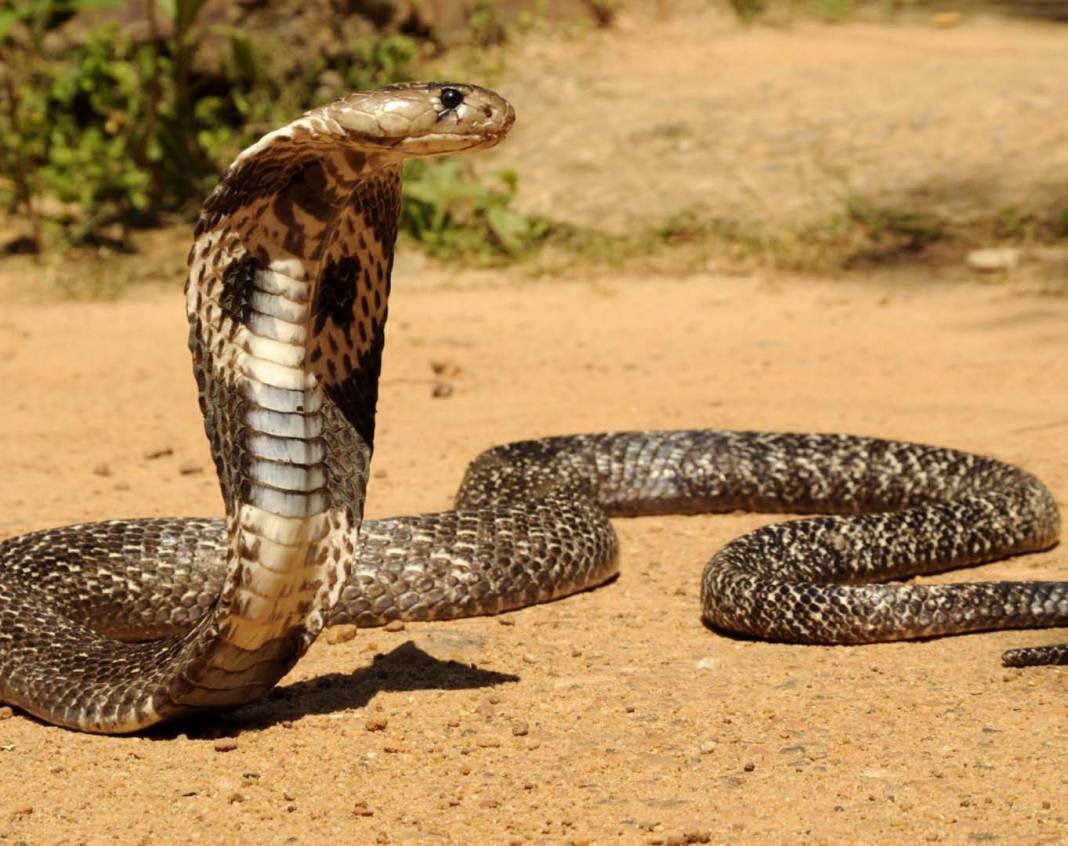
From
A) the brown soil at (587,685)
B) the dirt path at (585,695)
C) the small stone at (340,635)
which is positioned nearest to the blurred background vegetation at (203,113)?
the brown soil at (587,685)

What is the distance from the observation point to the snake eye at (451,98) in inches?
151

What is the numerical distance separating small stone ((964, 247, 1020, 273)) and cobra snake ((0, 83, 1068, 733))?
393cm

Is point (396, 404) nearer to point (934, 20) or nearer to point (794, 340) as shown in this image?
point (794, 340)

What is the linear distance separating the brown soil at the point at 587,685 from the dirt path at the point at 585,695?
12 millimetres

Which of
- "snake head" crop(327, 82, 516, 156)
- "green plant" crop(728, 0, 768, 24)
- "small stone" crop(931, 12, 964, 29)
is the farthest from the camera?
"small stone" crop(931, 12, 964, 29)

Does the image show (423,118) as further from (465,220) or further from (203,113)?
(203,113)

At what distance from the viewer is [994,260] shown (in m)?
10.9

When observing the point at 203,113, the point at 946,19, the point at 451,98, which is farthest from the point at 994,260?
the point at 451,98

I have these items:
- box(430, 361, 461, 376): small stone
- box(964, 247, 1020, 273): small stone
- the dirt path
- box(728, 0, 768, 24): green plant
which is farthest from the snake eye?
box(728, 0, 768, 24): green plant

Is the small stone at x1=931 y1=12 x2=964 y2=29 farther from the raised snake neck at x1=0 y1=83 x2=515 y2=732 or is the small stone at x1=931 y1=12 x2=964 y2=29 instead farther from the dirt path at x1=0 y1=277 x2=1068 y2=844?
the raised snake neck at x1=0 y1=83 x2=515 y2=732

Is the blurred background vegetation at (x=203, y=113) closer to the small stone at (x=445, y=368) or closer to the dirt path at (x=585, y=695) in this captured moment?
the small stone at (x=445, y=368)

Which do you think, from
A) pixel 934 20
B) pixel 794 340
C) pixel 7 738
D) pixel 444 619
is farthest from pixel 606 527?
pixel 934 20

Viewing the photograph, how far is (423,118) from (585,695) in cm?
194

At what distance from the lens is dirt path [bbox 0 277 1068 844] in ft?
13.2
